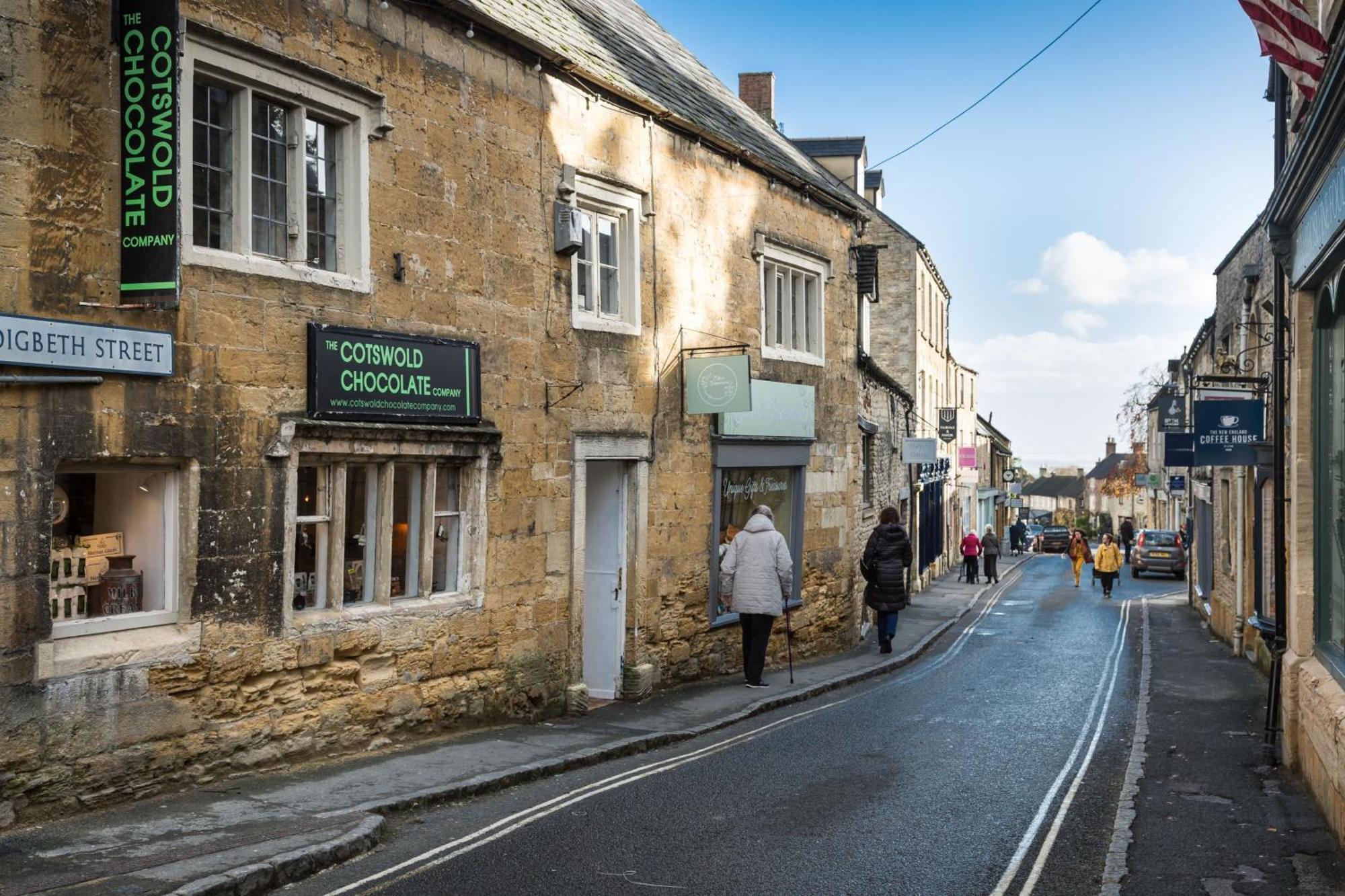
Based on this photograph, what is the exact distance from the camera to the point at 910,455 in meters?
27.5

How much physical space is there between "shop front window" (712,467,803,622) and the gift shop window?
Answer: 298 inches

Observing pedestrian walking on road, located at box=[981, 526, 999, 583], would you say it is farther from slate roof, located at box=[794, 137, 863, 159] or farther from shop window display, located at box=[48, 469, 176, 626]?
shop window display, located at box=[48, 469, 176, 626]

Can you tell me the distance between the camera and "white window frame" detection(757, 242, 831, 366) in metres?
15.8

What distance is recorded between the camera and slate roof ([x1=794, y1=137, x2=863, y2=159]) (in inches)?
1248

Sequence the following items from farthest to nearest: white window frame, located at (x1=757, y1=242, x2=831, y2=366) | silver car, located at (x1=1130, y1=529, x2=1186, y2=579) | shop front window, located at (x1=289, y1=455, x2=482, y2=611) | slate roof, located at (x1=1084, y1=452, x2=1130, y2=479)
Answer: slate roof, located at (x1=1084, y1=452, x2=1130, y2=479) → silver car, located at (x1=1130, y1=529, x2=1186, y2=579) → white window frame, located at (x1=757, y1=242, x2=831, y2=366) → shop front window, located at (x1=289, y1=455, x2=482, y2=611)

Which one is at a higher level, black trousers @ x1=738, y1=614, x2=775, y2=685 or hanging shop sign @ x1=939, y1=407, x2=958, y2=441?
hanging shop sign @ x1=939, y1=407, x2=958, y2=441

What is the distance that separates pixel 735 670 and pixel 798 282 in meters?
5.31

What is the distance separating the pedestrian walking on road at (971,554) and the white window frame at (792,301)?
18.4 m

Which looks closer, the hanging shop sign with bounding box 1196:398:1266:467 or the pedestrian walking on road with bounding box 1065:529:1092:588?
the hanging shop sign with bounding box 1196:398:1266:467

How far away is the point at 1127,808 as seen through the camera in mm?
8461

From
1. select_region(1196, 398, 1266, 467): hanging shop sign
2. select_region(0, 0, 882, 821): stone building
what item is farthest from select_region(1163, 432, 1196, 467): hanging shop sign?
select_region(0, 0, 882, 821): stone building

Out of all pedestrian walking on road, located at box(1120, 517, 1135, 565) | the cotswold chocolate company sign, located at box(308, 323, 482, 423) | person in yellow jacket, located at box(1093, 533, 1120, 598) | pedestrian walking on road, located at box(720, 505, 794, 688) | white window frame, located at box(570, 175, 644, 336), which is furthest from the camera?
pedestrian walking on road, located at box(1120, 517, 1135, 565)

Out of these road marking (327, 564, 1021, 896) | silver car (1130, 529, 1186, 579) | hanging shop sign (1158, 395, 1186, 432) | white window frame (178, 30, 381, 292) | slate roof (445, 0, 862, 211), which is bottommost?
silver car (1130, 529, 1186, 579)

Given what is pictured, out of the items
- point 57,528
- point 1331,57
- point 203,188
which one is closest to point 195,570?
point 57,528
